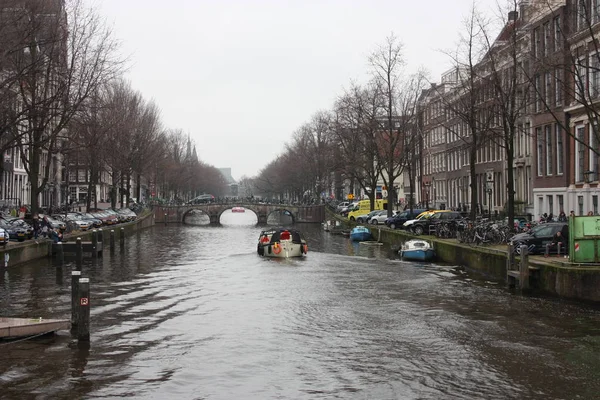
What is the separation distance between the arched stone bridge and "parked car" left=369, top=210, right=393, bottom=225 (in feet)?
140

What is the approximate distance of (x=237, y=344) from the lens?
66.6 feet

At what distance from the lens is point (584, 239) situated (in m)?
27.9

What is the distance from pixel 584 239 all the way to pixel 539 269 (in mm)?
2437

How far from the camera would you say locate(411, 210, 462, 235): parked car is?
54.5 meters

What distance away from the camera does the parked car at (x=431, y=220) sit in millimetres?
54469

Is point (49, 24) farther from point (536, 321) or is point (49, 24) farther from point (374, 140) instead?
point (374, 140)

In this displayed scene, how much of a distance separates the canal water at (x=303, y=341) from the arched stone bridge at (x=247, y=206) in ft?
277

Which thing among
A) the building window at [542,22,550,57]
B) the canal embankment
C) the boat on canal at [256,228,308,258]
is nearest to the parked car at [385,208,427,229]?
the boat on canal at [256,228,308,258]

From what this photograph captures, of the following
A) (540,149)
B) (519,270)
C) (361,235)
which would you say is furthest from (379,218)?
(519,270)

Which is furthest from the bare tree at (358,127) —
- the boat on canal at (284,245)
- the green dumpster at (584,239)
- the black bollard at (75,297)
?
the black bollard at (75,297)

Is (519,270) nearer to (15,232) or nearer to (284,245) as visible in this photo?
(284,245)

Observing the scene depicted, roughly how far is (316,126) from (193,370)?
112m

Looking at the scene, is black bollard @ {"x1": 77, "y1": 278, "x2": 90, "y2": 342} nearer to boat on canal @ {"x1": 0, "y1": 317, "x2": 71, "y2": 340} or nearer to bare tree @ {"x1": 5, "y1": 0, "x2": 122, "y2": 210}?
boat on canal @ {"x1": 0, "y1": 317, "x2": 71, "y2": 340}

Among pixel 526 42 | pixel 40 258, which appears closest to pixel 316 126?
pixel 526 42
